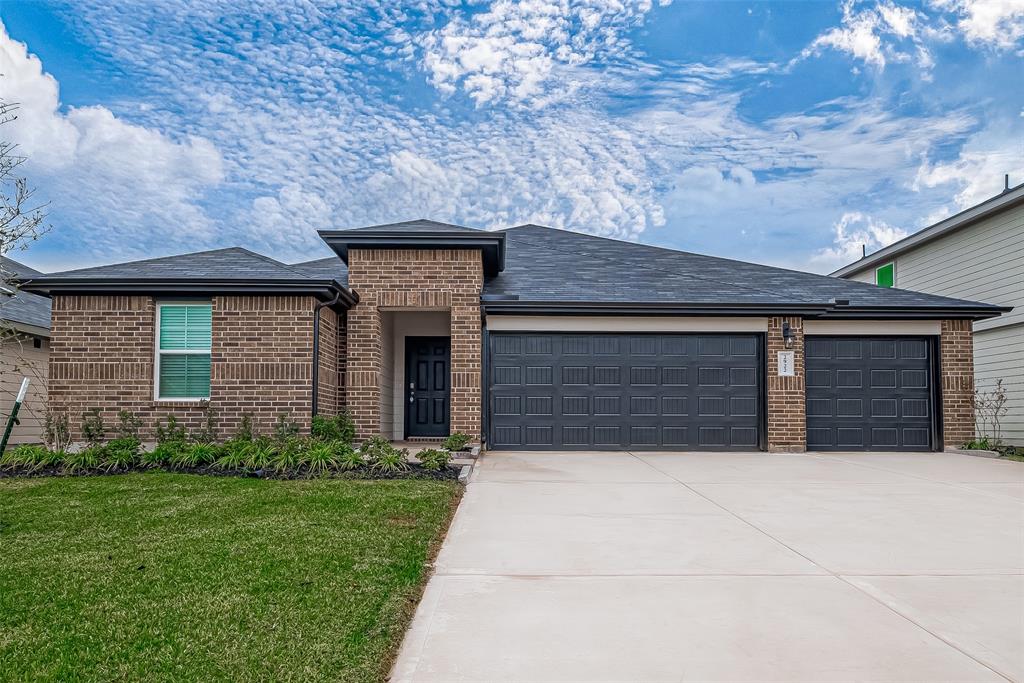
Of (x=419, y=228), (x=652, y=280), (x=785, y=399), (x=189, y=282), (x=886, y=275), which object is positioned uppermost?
(x=886, y=275)

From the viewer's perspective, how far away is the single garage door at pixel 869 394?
42.8 ft

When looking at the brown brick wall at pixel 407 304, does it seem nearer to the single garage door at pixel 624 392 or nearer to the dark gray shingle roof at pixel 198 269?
the single garage door at pixel 624 392

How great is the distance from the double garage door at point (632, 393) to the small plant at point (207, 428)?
4.46 metres

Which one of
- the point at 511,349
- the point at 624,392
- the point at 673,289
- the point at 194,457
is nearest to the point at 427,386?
the point at 511,349

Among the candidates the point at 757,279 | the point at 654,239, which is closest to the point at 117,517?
the point at 757,279

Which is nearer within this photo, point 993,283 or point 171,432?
point 171,432

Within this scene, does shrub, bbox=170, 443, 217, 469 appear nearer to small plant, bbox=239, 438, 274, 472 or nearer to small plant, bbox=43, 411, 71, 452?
small plant, bbox=239, 438, 274, 472

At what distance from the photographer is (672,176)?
2061cm

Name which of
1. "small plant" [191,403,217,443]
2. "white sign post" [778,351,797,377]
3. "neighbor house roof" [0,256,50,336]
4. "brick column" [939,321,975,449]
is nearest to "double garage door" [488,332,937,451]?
"white sign post" [778,351,797,377]

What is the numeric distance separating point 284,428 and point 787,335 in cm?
869

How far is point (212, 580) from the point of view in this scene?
4.27m

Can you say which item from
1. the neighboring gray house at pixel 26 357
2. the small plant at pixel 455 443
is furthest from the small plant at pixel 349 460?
the neighboring gray house at pixel 26 357

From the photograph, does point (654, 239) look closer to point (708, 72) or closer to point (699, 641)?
point (708, 72)

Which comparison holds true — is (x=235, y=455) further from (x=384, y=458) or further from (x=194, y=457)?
(x=384, y=458)
